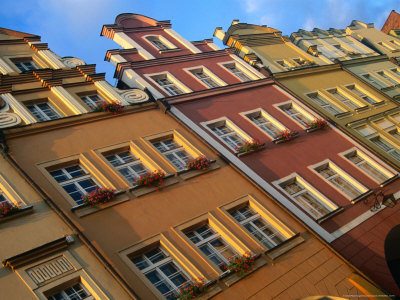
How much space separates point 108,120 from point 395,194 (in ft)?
40.2

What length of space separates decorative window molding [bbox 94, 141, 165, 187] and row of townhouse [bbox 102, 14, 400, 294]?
288 cm

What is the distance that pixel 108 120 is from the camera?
16.8m

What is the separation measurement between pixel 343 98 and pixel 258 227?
14.0 m

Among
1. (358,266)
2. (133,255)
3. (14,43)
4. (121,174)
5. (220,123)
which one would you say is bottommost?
(358,266)

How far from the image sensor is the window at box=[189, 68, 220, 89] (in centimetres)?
2288

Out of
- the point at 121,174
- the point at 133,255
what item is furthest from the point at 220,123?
the point at 133,255

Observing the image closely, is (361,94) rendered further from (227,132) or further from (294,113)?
(227,132)

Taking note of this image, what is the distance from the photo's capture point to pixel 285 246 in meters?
13.2

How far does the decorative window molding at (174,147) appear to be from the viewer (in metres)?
16.2

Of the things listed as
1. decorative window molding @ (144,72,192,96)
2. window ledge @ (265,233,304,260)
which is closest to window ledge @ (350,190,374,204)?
window ledge @ (265,233,304,260)

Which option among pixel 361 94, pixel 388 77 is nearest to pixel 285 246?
pixel 361 94

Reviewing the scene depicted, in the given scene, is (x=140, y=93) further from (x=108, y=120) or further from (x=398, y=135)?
(x=398, y=135)

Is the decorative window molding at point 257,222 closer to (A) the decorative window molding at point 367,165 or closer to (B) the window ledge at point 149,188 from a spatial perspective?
(B) the window ledge at point 149,188

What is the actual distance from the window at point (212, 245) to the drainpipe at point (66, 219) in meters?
3.00
